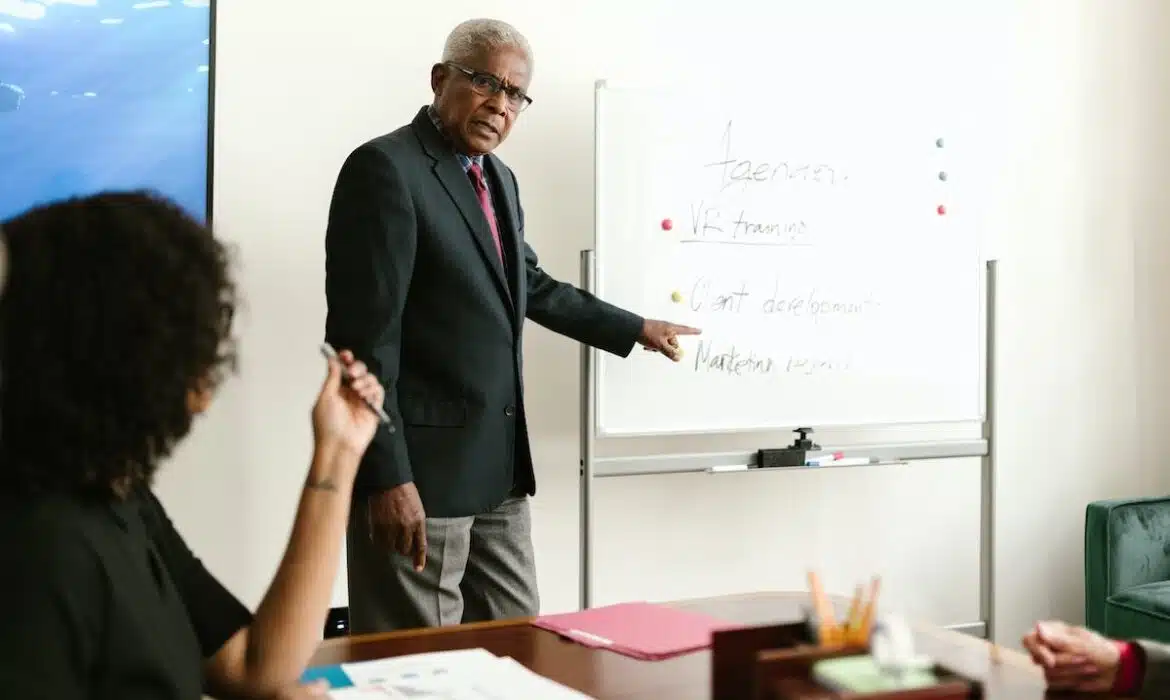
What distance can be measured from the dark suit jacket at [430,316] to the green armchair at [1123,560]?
171 centimetres

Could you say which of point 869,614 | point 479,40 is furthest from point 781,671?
point 479,40

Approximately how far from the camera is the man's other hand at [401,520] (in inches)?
74.8

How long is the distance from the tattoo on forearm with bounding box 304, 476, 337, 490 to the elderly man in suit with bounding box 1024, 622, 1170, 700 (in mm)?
738

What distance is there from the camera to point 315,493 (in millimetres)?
1118

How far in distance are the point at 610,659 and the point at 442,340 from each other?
855mm

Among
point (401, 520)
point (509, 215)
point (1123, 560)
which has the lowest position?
point (1123, 560)

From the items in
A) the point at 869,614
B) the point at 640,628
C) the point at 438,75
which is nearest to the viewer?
the point at 869,614

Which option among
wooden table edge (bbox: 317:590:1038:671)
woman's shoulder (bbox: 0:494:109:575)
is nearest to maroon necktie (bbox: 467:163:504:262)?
wooden table edge (bbox: 317:590:1038:671)

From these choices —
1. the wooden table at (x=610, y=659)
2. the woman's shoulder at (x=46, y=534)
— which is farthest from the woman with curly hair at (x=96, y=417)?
the wooden table at (x=610, y=659)

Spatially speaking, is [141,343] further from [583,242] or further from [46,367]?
[583,242]

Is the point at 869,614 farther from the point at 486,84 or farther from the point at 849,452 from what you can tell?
the point at 849,452

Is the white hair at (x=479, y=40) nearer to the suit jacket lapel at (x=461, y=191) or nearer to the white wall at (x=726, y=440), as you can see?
the suit jacket lapel at (x=461, y=191)

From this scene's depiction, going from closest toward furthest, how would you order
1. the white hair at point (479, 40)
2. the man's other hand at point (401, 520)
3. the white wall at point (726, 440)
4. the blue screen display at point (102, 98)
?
the man's other hand at point (401, 520) → the white hair at point (479, 40) → the blue screen display at point (102, 98) → the white wall at point (726, 440)

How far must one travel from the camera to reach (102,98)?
99.0 inches
